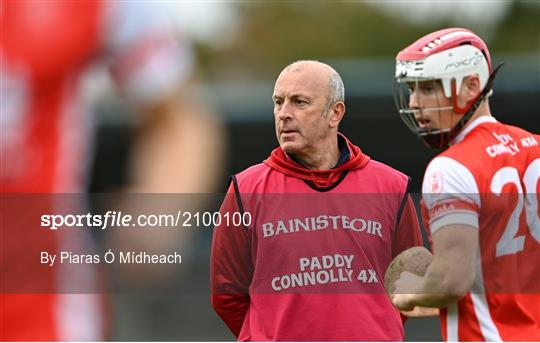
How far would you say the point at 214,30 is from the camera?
30703mm

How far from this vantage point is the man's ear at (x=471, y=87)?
12.3ft

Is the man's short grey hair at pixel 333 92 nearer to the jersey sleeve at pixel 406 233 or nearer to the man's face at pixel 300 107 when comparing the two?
the man's face at pixel 300 107

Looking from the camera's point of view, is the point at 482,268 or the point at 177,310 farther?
the point at 177,310

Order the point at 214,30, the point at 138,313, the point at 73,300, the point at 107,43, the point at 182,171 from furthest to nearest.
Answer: the point at 214,30, the point at 138,313, the point at 73,300, the point at 107,43, the point at 182,171

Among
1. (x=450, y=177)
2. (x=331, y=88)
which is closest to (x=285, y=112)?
(x=331, y=88)

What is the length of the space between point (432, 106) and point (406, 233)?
734 mm

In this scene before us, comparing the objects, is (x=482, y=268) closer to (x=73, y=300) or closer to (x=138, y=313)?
(x=73, y=300)

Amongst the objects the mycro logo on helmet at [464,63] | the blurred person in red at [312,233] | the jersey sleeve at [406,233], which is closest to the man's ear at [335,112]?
the blurred person in red at [312,233]

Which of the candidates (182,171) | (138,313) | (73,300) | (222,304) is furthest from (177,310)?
(182,171)

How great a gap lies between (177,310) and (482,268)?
6271mm

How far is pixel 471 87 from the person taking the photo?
3771 millimetres

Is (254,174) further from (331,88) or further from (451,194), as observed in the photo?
(451,194)

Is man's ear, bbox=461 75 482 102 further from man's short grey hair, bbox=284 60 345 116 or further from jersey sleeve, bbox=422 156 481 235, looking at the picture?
man's short grey hair, bbox=284 60 345 116

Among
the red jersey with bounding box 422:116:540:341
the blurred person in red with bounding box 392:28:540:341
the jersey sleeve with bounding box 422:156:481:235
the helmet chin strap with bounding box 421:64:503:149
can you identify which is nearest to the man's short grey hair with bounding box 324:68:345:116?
the blurred person in red with bounding box 392:28:540:341
